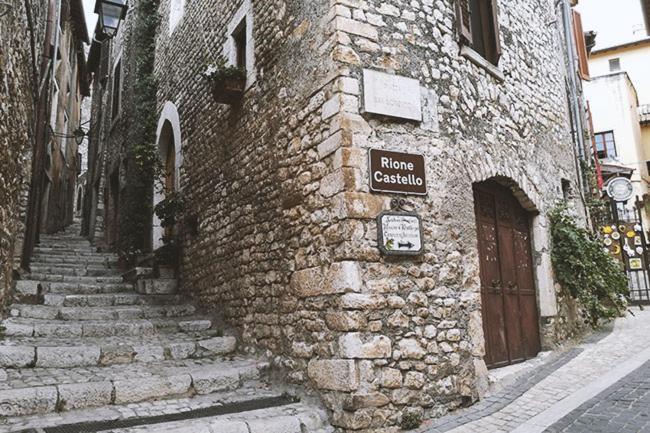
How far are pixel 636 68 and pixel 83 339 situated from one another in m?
26.4

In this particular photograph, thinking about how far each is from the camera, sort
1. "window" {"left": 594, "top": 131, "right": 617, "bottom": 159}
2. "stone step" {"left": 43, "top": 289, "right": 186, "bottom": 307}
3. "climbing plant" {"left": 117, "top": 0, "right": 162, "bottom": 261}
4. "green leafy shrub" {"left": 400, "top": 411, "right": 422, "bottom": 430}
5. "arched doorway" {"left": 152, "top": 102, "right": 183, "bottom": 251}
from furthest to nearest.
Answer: "window" {"left": 594, "top": 131, "right": 617, "bottom": 159}
"climbing plant" {"left": 117, "top": 0, "right": 162, "bottom": 261}
"arched doorway" {"left": 152, "top": 102, "right": 183, "bottom": 251}
"stone step" {"left": 43, "top": 289, "right": 186, "bottom": 307}
"green leafy shrub" {"left": 400, "top": 411, "right": 422, "bottom": 430}

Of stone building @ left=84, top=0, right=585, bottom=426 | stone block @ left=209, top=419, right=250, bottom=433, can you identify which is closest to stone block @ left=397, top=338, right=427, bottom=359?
stone building @ left=84, top=0, right=585, bottom=426

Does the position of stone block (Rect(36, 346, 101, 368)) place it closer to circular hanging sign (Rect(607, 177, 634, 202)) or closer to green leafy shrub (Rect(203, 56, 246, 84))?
green leafy shrub (Rect(203, 56, 246, 84))

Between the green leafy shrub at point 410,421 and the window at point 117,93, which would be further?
the window at point 117,93

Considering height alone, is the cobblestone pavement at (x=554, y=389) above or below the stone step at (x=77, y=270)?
below

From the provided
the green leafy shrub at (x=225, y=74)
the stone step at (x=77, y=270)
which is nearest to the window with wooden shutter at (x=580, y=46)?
the green leafy shrub at (x=225, y=74)

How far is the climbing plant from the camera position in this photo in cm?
820

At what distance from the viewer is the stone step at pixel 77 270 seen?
23.3ft

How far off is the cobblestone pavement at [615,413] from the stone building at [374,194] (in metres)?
0.81

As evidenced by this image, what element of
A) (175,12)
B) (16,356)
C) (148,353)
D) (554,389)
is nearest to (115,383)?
(148,353)

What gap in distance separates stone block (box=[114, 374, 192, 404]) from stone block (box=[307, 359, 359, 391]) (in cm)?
105

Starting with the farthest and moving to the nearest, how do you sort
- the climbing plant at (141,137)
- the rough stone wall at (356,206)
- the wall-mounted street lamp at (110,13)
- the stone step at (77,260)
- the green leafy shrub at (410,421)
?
the climbing plant at (141,137) → the stone step at (77,260) → the wall-mounted street lamp at (110,13) → the rough stone wall at (356,206) → the green leafy shrub at (410,421)

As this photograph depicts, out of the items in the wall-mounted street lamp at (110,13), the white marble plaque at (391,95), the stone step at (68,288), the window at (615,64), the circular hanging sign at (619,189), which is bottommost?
the stone step at (68,288)

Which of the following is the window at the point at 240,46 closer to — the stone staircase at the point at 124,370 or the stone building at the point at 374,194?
the stone building at the point at 374,194
